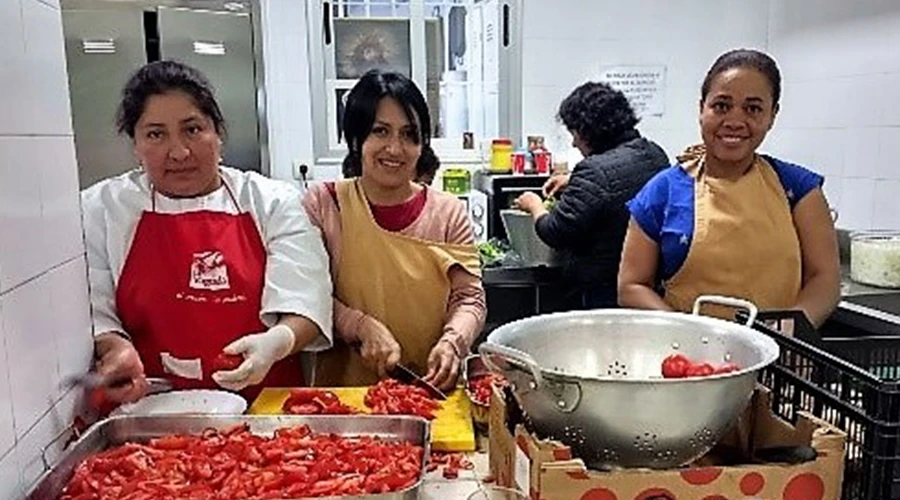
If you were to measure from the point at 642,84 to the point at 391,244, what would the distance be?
2.07 m

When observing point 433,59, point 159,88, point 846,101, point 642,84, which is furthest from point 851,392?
point 433,59

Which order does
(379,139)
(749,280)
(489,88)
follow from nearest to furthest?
1. (749,280)
2. (379,139)
3. (489,88)

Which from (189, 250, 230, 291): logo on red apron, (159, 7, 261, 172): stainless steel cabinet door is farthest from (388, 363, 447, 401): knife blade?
(159, 7, 261, 172): stainless steel cabinet door

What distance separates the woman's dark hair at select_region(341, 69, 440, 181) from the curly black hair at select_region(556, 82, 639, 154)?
84cm

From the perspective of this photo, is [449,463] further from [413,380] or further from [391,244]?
[391,244]

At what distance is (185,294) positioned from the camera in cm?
145

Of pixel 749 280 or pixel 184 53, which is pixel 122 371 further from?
pixel 184 53

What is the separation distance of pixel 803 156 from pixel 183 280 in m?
2.43

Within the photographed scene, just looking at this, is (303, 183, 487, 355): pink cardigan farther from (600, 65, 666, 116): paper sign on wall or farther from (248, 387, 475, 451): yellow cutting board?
(600, 65, 666, 116): paper sign on wall

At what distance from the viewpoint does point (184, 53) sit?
2.92m

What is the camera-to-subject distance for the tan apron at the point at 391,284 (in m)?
1.66

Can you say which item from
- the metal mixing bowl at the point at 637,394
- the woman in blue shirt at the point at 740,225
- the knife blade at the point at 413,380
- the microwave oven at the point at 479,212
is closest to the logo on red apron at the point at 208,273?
the knife blade at the point at 413,380

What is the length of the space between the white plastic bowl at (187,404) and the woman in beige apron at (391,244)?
373 millimetres

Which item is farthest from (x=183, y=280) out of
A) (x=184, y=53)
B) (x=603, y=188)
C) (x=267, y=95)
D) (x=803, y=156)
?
(x=803, y=156)
